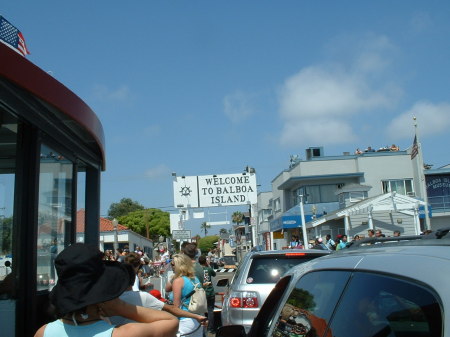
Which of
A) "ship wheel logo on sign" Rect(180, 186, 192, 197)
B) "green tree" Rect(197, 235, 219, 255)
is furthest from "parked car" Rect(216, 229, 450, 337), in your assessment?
"green tree" Rect(197, 235, 219, 255)

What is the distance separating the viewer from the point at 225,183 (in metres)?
29.8

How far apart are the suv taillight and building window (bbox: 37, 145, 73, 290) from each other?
2.47 m

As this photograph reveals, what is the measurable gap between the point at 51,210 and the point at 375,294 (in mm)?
4673

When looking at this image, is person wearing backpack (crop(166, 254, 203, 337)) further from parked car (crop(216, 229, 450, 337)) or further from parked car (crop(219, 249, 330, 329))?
parked car (crop(216, 229, 450, 337))

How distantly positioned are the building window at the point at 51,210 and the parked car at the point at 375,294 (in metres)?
3.39

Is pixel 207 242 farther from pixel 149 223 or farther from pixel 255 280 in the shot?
pixel 255 280

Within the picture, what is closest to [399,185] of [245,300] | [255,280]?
[255,280]

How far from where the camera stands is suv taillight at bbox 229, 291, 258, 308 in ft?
24.9

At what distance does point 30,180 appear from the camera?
5.45 metres

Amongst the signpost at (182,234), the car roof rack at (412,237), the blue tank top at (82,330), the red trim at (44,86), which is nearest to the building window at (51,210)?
the red trim at (44,86)

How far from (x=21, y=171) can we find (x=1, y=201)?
13.5 inches

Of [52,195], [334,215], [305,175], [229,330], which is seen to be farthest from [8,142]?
[305,175]

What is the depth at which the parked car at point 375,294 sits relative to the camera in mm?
1827

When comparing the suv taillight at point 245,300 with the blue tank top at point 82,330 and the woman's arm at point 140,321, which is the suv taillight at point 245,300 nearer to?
the woman's arm at point 140,321
